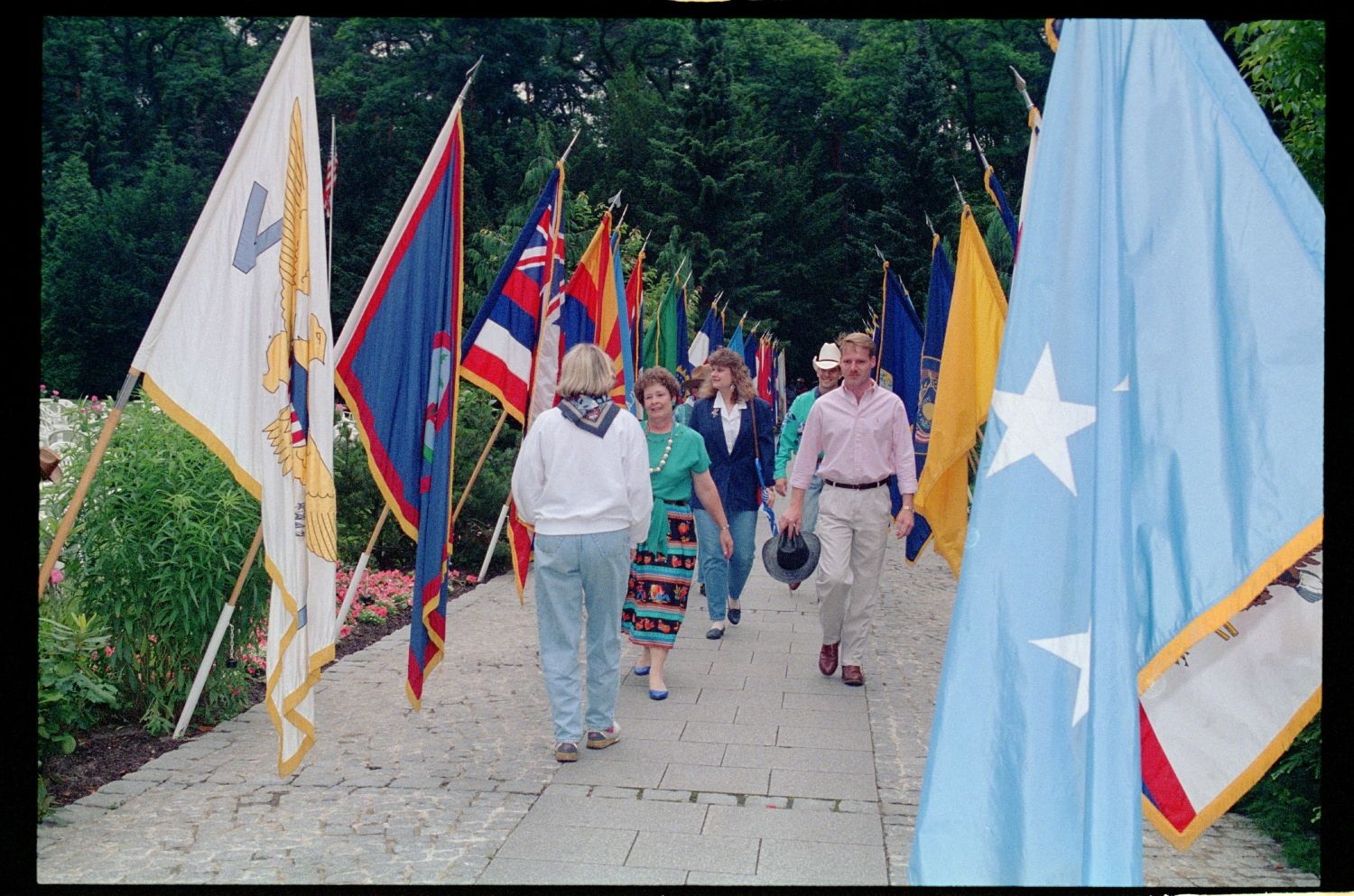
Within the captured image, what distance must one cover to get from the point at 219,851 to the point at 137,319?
1655 inches

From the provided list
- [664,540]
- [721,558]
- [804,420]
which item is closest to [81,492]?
[664,540]

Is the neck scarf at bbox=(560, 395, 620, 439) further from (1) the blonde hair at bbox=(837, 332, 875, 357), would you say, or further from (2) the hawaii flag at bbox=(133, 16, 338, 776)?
(1) the blonde hair at bbox=(837, 332, 875, 357)

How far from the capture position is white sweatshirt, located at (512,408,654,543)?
5676mm

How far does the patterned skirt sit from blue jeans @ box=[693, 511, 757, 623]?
1.54 m

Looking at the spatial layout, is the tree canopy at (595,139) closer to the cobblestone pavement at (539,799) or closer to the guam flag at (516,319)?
the guam flag at (516,319)

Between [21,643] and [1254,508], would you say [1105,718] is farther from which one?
[21,643]

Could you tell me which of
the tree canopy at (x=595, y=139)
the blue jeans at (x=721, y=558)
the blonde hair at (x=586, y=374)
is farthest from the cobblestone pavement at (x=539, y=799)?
the tree canopy at (x=595, y=139)

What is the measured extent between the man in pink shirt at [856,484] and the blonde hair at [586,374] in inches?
71.7

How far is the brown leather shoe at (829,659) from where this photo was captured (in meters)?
7.53

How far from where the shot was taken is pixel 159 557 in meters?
5.86

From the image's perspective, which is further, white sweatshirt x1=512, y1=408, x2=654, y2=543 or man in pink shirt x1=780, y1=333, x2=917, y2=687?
man in pink shirt x1=780, y1=333, x2=917, y2=687

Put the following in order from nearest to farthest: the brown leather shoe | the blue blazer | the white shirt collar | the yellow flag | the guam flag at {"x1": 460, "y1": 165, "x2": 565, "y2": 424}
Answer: the yellow flag
the brown leather shoe
the guam flag at {"x1": 460, "y1": 165, "x2": 565, "y2": 424}
the blue blazer
the white shirt collar

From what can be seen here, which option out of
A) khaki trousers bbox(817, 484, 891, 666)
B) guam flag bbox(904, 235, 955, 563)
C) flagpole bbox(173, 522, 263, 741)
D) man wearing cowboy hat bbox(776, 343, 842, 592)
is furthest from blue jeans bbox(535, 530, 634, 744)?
guam flag bbox(904, 235, 955, 563)

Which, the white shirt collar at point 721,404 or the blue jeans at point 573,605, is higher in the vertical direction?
the white shirt collar at point 721,404
